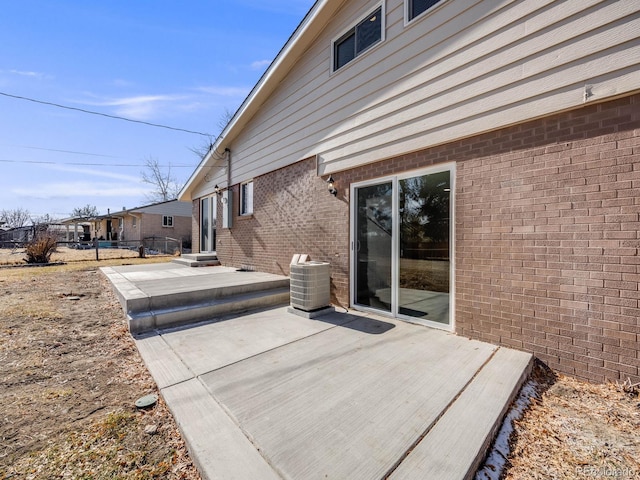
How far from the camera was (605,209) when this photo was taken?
2.66 metres

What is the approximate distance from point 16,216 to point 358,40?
48.6m

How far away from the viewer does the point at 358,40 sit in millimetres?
5043

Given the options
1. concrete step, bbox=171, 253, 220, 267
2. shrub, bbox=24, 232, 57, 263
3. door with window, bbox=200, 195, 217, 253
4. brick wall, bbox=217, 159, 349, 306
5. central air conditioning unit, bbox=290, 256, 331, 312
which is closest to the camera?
central air conditioning unit, bbox=290, 256, 331, 312

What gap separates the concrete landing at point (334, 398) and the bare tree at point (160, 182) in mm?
34153

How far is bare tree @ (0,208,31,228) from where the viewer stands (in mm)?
33562

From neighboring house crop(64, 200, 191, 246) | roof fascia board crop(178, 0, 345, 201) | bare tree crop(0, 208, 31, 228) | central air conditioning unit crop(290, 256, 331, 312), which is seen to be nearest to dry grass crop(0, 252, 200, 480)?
central air conditioning unit crop(290, 256, 331, 312)

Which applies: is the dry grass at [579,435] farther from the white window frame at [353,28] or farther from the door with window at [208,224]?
the door with window at [208,224]

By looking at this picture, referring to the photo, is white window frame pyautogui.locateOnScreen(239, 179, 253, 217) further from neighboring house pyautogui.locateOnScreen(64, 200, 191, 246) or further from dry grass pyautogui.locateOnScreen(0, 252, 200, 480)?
neighboring house pyautogui.locateOnScreen(64, 200, 191, 246)

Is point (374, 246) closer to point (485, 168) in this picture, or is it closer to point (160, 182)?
point (485, 168)

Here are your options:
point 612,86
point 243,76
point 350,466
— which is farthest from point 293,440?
point 243,76

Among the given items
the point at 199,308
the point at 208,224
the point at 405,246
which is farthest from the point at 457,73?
the point at 208,224

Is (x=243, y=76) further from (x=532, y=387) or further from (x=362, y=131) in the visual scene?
(x=532, y=387)

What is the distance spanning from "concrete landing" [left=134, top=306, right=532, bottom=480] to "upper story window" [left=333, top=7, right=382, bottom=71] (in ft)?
15.7

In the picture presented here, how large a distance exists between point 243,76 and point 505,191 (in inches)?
461
